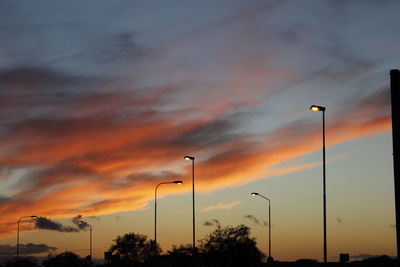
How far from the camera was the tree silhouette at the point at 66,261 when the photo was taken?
508ft

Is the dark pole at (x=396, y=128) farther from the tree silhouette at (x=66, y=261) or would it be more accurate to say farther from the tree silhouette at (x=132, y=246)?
the tree silhouette at (x=132, y=246)

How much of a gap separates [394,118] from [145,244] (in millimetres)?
160039

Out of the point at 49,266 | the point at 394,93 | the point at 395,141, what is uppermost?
the point at 394,93

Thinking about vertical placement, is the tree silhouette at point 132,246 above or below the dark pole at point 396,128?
below

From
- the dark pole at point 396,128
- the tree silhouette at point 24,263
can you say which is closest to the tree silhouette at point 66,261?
the tree silhouette at point 24,263

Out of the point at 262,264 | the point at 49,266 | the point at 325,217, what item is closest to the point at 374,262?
the point at 262,264

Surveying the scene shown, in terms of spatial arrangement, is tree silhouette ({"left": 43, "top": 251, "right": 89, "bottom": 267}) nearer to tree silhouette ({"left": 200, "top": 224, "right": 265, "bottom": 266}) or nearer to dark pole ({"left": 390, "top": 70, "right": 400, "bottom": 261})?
tree silhouette ({"left": 200, "top": 224, "right": 265, "bottom": 266})

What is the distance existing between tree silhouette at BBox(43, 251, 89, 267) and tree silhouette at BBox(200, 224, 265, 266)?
5250 cm

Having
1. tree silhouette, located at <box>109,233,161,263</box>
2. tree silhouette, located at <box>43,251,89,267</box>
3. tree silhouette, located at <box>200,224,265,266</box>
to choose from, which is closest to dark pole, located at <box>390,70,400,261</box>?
tree silhouette, located at <box>200,224,265,266</box>

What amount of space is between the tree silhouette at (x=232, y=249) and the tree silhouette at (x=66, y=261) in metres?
52.5

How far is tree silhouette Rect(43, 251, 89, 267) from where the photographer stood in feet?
508

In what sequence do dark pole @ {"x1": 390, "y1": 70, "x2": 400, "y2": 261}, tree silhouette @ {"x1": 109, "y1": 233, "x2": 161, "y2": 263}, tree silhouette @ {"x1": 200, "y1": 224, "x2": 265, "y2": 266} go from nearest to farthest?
dark pole @ {"x1": 390, "y1": 70, "x2": 400, "y2": 261} < tree silhouette @ {"x1": 200, "y1": 224, "x2": 265, "y2": 266} < tree silhouette @ {"x1": 109, "y1": 233, "x2": 161, "y2": 263}

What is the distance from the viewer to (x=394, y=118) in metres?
34.6

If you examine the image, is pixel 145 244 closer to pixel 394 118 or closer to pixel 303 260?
pixel 303 260
